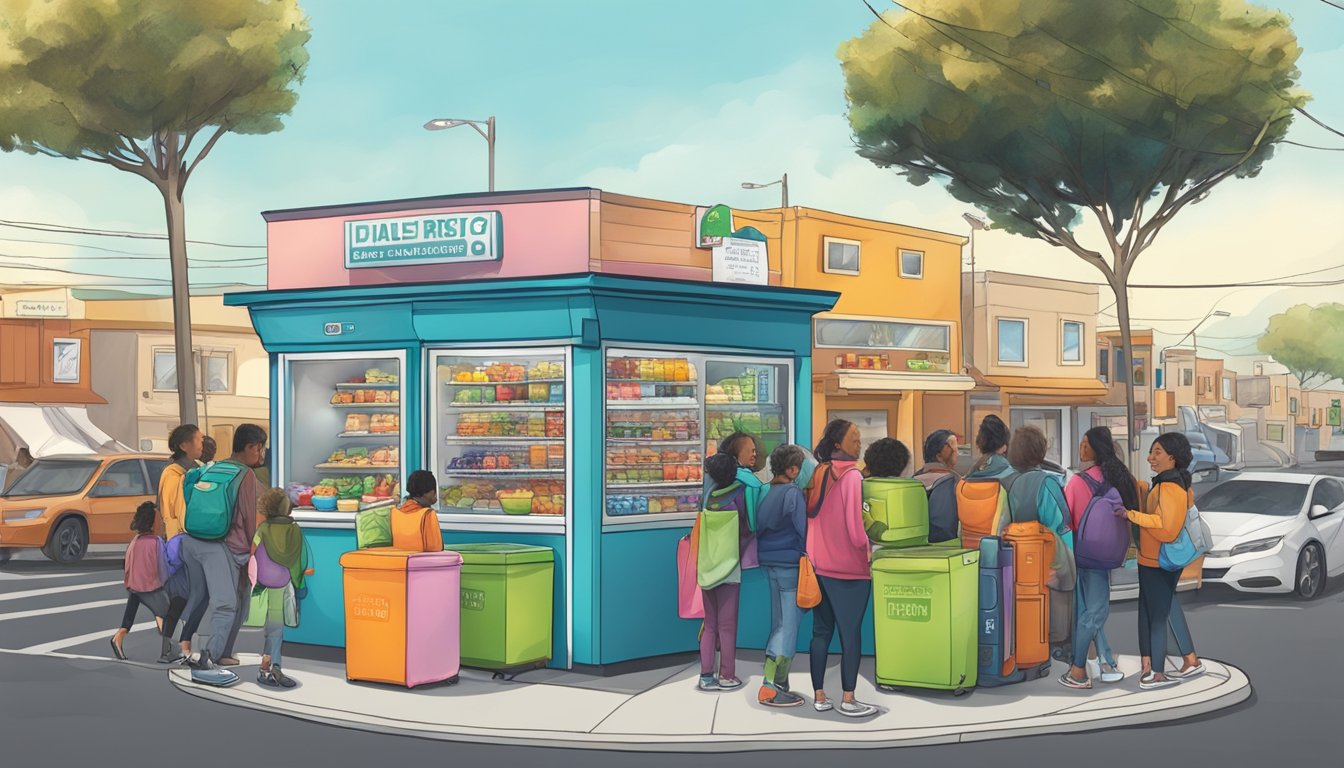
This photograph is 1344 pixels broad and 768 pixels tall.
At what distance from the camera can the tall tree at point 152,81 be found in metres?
27.6

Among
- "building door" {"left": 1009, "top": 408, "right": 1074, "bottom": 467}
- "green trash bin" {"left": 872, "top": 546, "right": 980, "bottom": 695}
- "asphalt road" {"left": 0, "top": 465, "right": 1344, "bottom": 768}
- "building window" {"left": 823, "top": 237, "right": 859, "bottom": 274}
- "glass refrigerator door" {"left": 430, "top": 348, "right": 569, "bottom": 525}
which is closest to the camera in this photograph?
"asphalt road" {"left": 0, "top": 465, "right": 1344, "bottom": 768}

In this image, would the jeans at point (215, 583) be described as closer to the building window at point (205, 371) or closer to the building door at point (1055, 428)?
the building window at point (205, 371)

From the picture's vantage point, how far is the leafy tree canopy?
29562 mm

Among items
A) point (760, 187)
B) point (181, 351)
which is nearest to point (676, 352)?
point (181, 351)

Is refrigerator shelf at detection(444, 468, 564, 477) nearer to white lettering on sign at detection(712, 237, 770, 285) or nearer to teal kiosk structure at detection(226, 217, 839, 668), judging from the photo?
teal kiosk structure at detection(226, 217, 839, 668)

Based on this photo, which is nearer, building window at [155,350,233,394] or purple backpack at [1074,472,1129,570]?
purple backpack at [1074,472,1129,570]

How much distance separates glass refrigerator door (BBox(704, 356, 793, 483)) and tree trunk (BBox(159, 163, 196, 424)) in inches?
721

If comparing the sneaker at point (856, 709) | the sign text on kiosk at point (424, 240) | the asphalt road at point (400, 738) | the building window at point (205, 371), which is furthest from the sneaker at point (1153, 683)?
the building window at point (205, 371)

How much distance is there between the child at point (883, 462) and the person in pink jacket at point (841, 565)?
285mm

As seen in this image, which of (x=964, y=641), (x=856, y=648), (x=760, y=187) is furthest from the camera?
(x=760, y=187)

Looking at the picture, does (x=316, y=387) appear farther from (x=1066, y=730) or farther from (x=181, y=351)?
(x=181, y=351)

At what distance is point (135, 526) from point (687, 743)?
18.8 feet

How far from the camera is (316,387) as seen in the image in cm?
1330

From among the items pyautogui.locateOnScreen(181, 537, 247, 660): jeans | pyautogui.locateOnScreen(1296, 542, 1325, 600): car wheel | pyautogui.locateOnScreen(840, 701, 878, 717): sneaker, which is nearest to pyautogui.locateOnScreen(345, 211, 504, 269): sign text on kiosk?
pyautogui.locateOnScreen(181, 537, 247, 660): jeans
